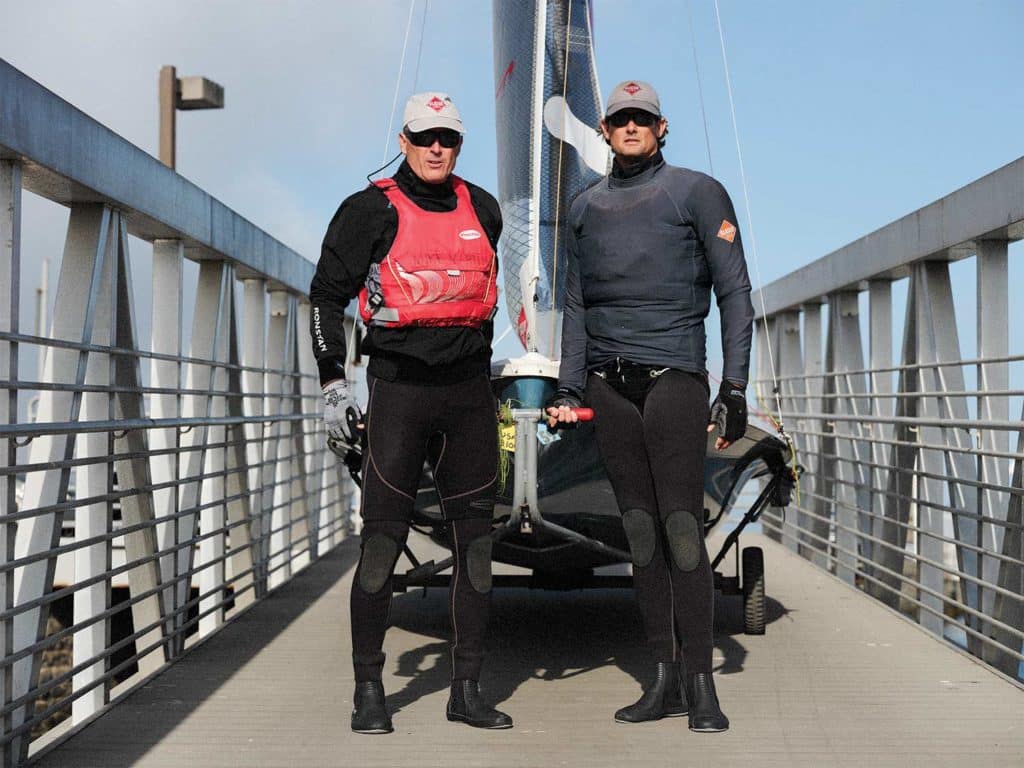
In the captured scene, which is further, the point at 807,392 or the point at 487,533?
the point at 807,392

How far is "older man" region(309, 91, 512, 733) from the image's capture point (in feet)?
13.8

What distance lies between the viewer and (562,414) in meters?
4.38

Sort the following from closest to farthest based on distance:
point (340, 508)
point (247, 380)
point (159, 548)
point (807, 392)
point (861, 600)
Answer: point (159, 548) < point (861, 600) < point (247, 380) < point (807, 392) < point (340, 508)

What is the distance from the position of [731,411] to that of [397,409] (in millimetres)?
1031

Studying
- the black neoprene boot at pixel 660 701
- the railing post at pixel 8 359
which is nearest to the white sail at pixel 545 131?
the black neoprene boot at pixel 660 701

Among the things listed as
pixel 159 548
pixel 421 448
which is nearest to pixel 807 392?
pixel 159 548

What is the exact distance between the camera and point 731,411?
4.27 metres

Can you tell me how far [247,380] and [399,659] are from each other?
3048 millimetres

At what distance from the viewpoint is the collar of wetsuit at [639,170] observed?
14.4ft

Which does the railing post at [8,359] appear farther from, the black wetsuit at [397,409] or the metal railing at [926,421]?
the metal railing at [926,421]

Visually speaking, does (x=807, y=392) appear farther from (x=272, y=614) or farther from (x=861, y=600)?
(x=272, y=614)

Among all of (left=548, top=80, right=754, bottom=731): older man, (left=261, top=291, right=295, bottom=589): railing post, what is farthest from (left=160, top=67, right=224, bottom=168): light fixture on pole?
(left=548, top=80, right=754, bottom=731): older man

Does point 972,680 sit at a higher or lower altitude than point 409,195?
lower

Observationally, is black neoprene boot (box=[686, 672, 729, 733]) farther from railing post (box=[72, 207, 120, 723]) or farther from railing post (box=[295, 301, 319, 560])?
railing post (box=[295, 301, 319, 560])
